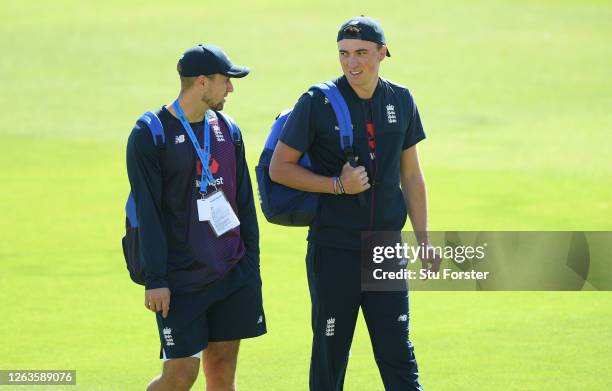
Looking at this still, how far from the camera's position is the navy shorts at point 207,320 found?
256 inches

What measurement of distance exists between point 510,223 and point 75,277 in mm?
4592

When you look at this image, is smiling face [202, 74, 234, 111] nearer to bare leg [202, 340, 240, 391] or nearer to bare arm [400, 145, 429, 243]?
bare arm [400, 145, 429, 243]

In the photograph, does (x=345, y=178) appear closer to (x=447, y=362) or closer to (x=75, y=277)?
(x=447, y=362)

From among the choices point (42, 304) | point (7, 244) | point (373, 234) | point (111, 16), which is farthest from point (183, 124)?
point (111, 16)

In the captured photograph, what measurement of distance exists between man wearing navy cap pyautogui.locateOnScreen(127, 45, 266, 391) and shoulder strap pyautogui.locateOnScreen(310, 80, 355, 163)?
49 centimetres

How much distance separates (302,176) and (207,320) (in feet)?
3.09

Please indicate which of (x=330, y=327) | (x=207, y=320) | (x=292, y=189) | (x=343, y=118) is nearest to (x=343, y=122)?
(x=343, y=118)

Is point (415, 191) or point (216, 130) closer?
point (216, 130)

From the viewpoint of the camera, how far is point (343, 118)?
6.56 m

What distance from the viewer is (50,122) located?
18.9 m

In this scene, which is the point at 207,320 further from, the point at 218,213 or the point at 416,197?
the point at 416,197

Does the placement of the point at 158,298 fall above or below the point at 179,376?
above

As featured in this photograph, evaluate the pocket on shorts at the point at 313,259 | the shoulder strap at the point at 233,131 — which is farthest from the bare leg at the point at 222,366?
the shoulder strap at the point at 233,131

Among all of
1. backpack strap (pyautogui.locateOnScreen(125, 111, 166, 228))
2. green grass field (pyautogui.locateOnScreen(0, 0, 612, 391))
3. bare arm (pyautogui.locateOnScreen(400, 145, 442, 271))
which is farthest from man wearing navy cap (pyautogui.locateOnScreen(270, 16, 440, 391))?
green grass field (pyautogui.locateOnScreen(0, 0, 612, 391))
